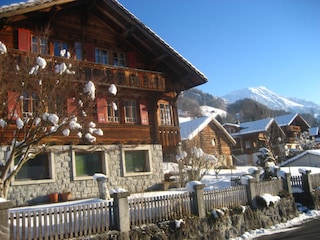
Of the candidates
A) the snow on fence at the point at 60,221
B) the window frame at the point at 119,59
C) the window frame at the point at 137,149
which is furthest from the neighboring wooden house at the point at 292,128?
the snow on fence at the point at 60,221

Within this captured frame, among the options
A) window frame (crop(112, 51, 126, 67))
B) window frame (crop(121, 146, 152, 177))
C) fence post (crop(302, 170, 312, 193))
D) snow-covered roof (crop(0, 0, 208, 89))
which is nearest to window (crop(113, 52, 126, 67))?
window frame (crop(112, 51, 126, 67))

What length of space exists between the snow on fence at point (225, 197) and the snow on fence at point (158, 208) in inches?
43.6

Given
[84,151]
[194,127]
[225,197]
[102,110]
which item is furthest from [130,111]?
[194,127]

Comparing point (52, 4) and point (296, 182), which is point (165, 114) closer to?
point (296, 182)

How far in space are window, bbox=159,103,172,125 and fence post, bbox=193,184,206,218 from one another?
918 cm

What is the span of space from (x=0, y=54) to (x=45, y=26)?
17.8ft

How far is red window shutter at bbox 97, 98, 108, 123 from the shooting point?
61.9ft

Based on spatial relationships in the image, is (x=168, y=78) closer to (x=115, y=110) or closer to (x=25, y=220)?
(x=115, y=110)

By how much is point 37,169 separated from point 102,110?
455 cm

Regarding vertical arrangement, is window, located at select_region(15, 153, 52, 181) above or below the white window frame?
below

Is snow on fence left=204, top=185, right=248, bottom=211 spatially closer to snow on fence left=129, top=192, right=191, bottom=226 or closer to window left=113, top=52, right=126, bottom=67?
snow on fence left=129, top=192, right=191, bottom=226

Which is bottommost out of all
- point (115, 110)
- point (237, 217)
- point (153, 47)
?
point (237, 217)

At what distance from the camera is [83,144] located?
18266mm

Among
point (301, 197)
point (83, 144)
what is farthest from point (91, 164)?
point (301, 197)
